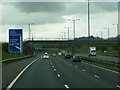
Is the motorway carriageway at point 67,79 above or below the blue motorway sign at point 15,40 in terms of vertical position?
below

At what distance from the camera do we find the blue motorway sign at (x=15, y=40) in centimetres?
3806

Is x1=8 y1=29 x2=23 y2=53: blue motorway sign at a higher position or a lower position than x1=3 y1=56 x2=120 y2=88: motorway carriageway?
higher

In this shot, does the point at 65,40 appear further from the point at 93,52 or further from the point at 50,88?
the point at 50,88

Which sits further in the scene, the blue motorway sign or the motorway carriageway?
the blue motorway sign

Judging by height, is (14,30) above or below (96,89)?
above

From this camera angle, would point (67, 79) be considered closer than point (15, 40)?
Yes

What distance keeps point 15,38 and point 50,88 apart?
75.5 feet

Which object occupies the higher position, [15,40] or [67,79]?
[15,40]

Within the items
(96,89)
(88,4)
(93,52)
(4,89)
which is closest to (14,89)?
(4,89)

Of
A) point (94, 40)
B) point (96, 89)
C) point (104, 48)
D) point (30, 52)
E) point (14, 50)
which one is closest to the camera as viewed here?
point (96, 89)

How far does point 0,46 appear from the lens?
107 m

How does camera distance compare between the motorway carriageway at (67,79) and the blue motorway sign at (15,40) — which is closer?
the motorway carriageway at (67,79)

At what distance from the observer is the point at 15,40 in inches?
1522

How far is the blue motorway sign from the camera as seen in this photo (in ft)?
125
